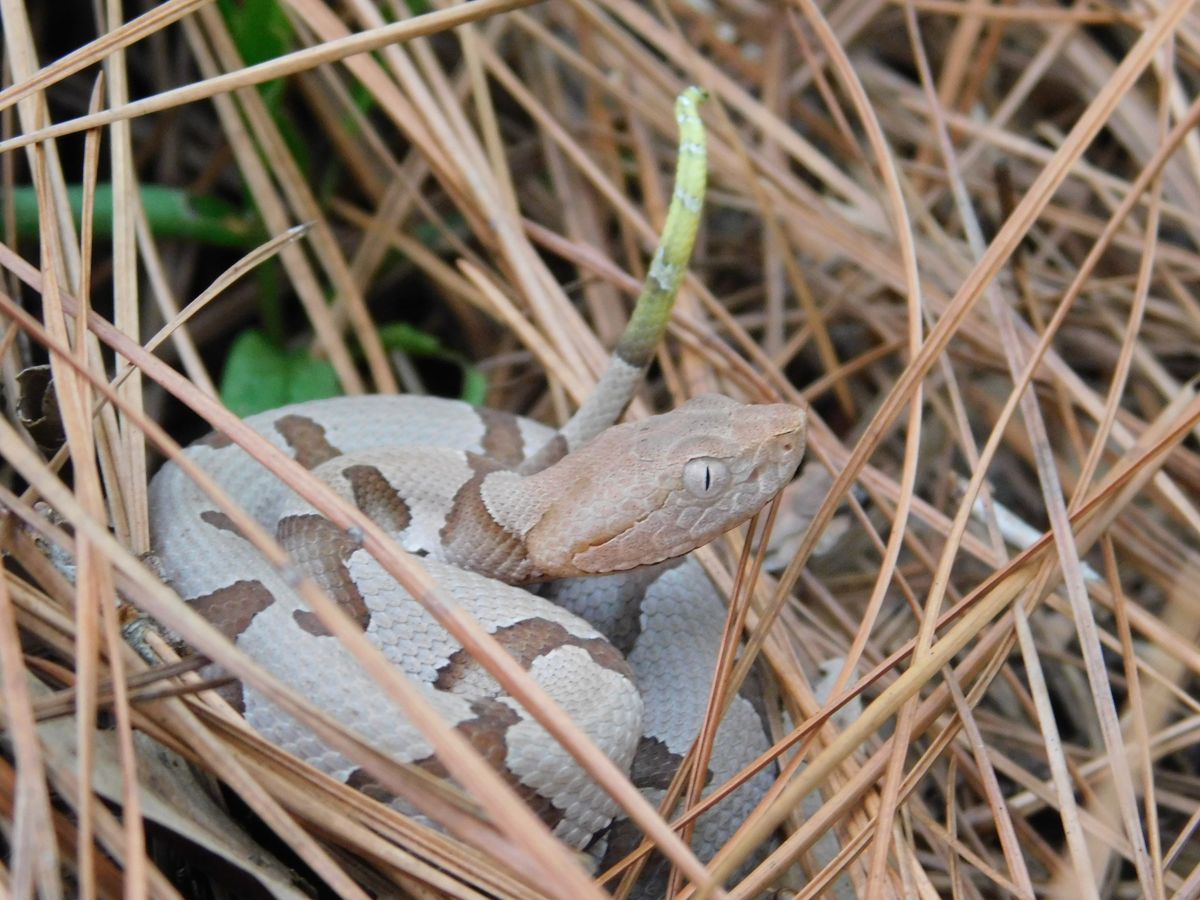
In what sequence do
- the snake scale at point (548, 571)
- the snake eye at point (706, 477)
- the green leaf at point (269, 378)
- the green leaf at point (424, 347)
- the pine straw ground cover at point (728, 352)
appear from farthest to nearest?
the green leaf at point (424, 347) < the green leaf at point (269, 378) < the snake eye at point (706, 477) < the snake scale at point (548, 571) < the pine straw ground cover at point (728, 352)

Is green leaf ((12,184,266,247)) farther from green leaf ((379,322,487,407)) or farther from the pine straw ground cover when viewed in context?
green leaf ((379,322,487,407))

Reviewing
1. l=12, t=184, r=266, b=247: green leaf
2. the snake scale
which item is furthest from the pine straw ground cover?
the snake scale

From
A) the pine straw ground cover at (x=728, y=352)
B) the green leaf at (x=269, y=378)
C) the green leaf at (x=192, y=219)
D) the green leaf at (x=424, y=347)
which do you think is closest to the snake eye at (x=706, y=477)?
the pine straw ground cover at (x=728, y=352)

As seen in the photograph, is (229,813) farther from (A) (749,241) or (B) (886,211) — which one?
(A) (749,241)

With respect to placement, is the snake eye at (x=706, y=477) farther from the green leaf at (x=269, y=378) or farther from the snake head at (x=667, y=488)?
the green leaf at (x=269, y=378)

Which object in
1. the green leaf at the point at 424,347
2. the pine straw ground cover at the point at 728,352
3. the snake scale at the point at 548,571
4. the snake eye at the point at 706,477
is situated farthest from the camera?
the green leaf at the point at 424,347

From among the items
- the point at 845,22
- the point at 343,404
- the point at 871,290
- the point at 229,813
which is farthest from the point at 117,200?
the point at 845,22

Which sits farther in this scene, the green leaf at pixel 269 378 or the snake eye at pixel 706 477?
the green leaf at pixel 269 378

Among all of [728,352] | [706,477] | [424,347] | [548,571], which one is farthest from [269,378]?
[706,477]
